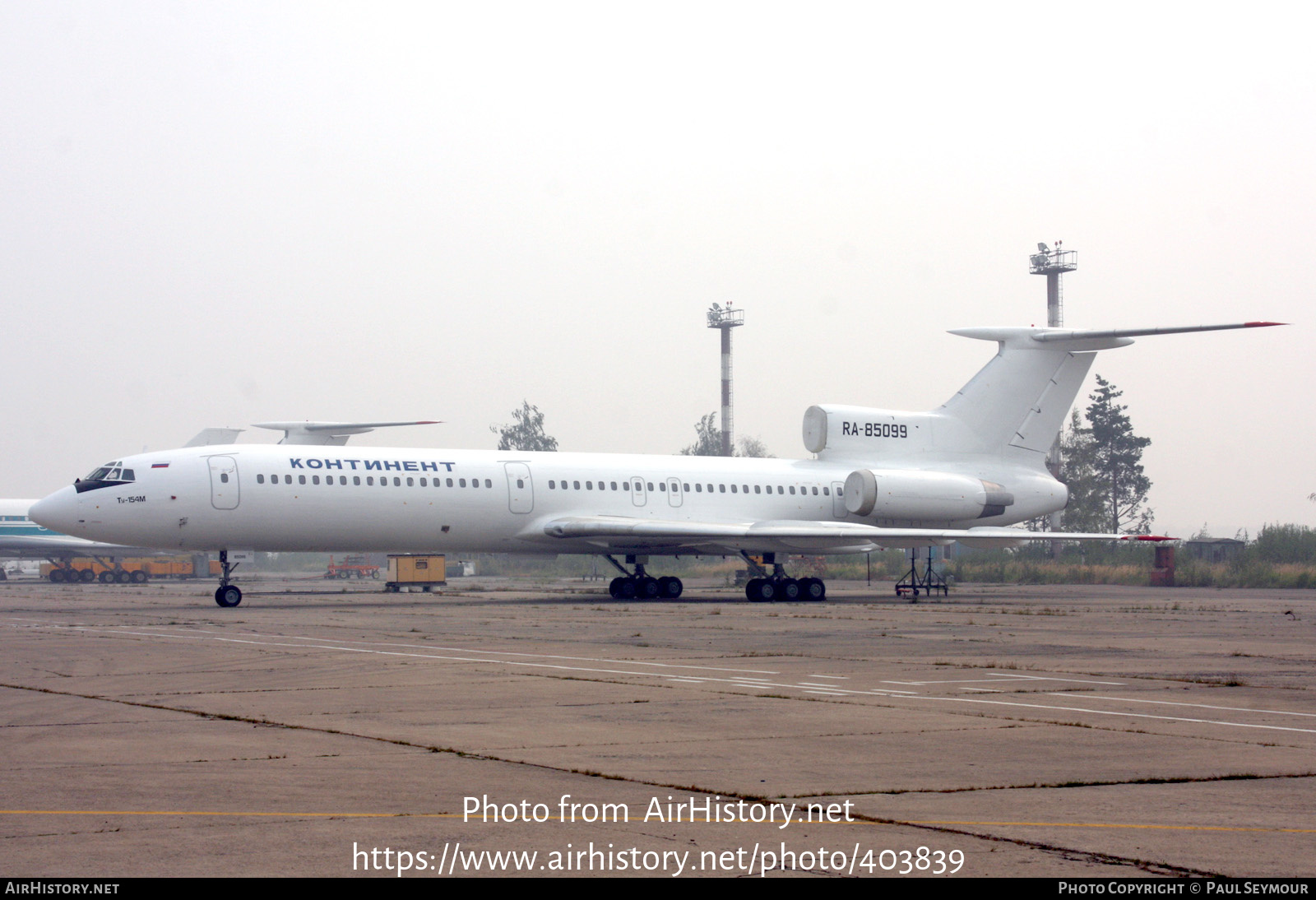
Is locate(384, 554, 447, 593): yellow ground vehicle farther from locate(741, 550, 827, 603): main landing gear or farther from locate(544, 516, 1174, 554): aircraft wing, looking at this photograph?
locate(741, 550, 827, 603): main landing gear

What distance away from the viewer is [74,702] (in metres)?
11.3

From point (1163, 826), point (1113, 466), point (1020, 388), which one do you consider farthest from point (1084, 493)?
point (1163, 826)

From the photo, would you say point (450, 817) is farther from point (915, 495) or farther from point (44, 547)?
point (44, 547)

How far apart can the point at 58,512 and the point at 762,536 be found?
16.1 m

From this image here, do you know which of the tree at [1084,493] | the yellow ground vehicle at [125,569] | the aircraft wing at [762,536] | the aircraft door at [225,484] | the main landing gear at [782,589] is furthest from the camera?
the tree at [1084,493]

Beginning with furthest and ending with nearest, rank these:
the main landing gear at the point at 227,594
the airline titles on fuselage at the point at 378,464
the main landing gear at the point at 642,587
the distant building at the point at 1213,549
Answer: the distant building at the point at 1213,549 → the main landing gear at the point at 642,587 → the airline titles on fuselage at the point at 378,464 → the main landing gear at the point at 227,594

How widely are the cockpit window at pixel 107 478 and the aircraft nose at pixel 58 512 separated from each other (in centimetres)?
25

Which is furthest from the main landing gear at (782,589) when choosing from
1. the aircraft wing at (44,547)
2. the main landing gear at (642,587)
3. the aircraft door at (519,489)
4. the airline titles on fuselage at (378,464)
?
the aircraft wing at (44,547)

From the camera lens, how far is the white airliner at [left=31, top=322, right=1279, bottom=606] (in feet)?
95.1

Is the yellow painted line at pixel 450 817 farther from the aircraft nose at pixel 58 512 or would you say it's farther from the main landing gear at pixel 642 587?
the main landing gear at pixel 642 587

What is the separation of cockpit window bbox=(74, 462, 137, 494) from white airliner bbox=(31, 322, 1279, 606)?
26 mm

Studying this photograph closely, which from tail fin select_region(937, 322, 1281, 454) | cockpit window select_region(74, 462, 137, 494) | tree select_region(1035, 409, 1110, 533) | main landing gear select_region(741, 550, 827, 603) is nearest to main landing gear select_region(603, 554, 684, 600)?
main landing gear select_region(741, 550, 827, 603)

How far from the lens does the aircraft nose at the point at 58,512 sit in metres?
28.7

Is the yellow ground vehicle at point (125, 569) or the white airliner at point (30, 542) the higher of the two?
the white airliner at point (30, 542)
